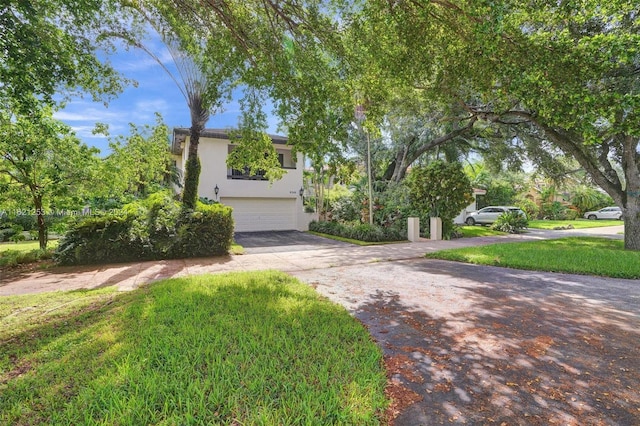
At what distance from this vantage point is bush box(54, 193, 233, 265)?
25.7ft

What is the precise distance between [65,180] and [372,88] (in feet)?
26.7

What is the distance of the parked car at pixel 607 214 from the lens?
2853 centimetres

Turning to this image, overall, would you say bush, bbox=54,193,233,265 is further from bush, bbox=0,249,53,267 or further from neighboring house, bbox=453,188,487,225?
neighboring house, bbox=453,188,487,225

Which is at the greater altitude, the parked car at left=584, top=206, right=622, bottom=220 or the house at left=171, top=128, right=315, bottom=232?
the house at left=171, top=128, right=315, bottom=232

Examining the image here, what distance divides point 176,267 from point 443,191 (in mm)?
10303

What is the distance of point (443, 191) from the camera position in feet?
43.5

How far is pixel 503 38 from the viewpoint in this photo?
491 centimetres

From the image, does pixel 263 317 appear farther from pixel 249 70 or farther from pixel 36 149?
pixel 36 149

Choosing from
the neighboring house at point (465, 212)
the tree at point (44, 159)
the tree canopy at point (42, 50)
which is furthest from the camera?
the neighboring house at point (465, 212)

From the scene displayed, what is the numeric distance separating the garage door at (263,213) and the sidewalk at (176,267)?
26.8 feet

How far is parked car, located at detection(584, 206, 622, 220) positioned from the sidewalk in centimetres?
2864

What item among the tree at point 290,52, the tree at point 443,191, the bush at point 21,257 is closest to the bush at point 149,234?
the bush at point 21,257

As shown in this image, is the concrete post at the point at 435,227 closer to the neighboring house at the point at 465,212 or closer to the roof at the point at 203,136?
the roof at the point at 203,136

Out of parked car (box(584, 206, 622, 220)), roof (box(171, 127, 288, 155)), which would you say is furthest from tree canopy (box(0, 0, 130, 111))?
parked car (box(584, 206, 622, 220))
